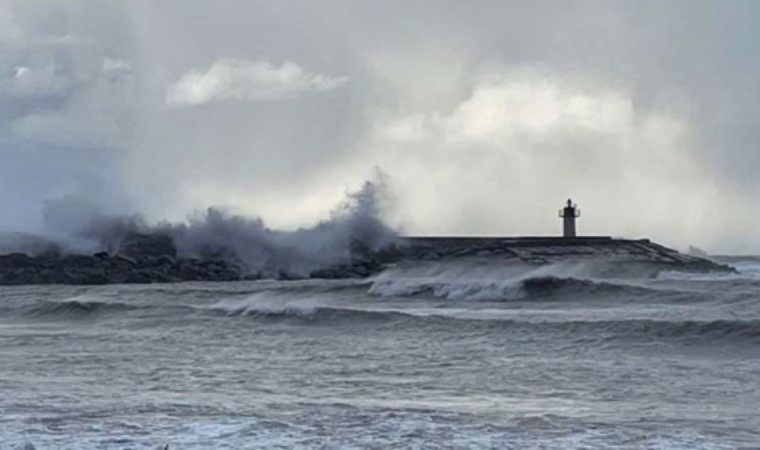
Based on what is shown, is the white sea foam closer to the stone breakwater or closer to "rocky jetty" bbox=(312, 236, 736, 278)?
"rocky jetty" bbox=(312, 236, 736, 278)

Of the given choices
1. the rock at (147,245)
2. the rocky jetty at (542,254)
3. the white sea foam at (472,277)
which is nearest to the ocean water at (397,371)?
the white sea foam at (472,277)

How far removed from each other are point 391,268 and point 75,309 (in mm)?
15525

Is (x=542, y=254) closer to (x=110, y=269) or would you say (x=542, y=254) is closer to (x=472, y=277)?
(x=472, y=277)

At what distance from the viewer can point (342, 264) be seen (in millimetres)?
46938

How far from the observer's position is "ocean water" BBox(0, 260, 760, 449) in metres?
10.3

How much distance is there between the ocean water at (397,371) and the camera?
1031cm

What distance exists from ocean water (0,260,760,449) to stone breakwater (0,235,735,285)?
1264cm

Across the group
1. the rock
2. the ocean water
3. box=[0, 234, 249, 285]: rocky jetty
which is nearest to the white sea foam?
the ocean water

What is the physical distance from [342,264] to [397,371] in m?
32.0

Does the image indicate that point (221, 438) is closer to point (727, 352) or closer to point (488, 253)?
point (727, 352)

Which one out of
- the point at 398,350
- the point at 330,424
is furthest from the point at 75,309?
the point at 330,424

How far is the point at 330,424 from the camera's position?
10.7 m

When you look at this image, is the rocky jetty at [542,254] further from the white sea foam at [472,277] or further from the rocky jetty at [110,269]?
the rocky jetty at [110,269]

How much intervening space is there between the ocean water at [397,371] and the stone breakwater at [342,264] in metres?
12.6
